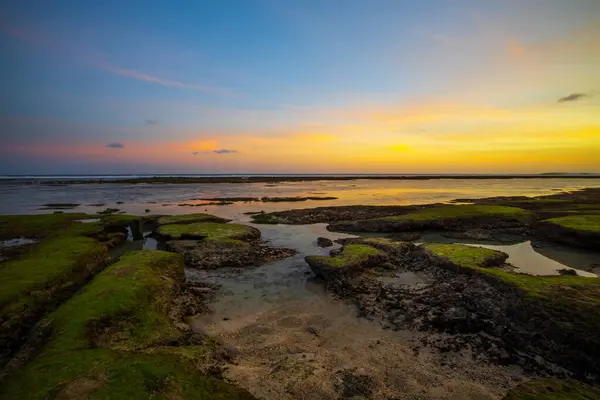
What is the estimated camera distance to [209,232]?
2725cm

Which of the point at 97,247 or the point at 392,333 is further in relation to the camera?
the point at 97,247

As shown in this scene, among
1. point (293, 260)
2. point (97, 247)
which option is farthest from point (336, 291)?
point (97, 247)

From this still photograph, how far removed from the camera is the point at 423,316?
41.5ft

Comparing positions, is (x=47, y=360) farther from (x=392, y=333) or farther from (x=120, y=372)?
(x=392, y=333)

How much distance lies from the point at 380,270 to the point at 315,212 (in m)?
25.1

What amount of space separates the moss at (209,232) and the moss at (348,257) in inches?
393

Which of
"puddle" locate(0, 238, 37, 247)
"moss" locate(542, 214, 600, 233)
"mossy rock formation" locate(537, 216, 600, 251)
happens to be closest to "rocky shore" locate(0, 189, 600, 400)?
"puddle" locate(0, 238, 37, 247)

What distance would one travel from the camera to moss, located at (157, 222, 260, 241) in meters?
26.4

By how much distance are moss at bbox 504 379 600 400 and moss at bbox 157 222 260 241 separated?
69.0ft

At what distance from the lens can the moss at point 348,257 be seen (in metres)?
17.6

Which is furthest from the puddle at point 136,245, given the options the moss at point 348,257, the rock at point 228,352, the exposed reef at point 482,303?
the rock at point 228,352

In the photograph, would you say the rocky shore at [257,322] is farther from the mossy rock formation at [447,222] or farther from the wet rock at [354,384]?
the mossy rock formation at [447,222]

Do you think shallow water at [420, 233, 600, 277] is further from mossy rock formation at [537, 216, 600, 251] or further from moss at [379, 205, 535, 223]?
moss at [379, 205, 535, 223]

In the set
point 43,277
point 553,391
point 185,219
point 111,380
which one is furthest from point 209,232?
point 553,391
